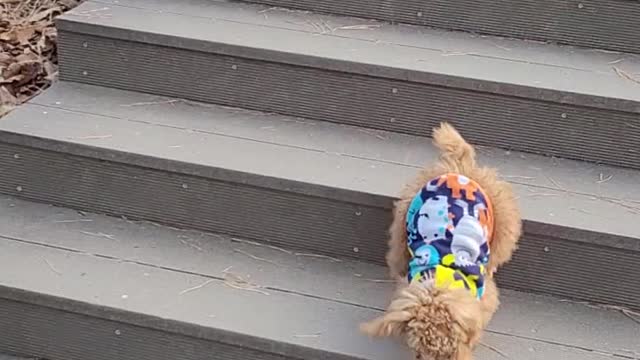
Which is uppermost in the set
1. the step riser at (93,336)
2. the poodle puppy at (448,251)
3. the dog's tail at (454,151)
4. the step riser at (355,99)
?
the step riser at (355,99)

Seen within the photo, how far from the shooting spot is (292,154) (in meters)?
3.07

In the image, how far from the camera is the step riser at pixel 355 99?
3.08m

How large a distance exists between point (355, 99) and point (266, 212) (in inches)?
21.5

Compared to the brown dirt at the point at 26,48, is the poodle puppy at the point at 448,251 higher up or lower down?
lower down

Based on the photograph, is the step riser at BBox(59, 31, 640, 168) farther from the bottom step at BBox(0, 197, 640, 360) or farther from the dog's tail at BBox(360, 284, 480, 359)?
the dog's tail at BBox(360, 284, 480, 359)

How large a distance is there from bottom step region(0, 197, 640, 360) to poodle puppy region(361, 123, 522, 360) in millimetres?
178

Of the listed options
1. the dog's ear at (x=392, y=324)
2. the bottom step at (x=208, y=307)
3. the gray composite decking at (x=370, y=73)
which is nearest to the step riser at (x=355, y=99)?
the gray composite decking at (x=370, y=73)

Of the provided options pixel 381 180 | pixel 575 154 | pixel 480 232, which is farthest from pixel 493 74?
pixel 480 232

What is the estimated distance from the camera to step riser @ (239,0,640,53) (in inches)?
129

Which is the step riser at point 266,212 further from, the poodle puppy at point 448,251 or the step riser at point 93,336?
the step riser at point 93,336

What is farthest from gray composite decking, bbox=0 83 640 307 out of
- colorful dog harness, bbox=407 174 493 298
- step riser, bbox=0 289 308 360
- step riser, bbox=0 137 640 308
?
step riser, bbox=0 289 308 360

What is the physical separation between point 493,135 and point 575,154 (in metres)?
0.28

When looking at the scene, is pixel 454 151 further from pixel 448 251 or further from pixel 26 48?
pixel 26 48

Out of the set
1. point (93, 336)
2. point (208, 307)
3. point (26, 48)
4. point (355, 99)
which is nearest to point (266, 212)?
point (208, 307)
